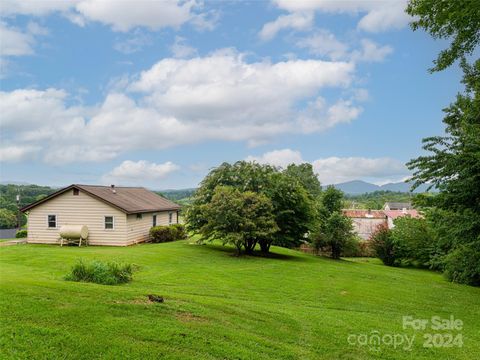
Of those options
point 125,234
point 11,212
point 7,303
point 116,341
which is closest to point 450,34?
point 116,341

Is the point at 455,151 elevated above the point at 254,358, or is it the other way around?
the point at 455,151

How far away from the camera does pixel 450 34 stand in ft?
42.0

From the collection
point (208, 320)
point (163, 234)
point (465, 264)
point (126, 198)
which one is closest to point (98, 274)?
point (208, 320)

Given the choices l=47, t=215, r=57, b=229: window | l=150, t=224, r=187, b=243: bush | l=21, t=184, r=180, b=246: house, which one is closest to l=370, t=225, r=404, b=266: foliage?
l=150, t=224, r=187, b=243: bush

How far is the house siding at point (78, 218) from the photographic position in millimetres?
24172

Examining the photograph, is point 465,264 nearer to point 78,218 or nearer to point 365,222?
point 78,218

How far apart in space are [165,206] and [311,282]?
2016 centimetres

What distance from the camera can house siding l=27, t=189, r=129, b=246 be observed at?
79.3ft

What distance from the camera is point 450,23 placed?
12.2m

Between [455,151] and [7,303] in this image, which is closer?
[7,303]

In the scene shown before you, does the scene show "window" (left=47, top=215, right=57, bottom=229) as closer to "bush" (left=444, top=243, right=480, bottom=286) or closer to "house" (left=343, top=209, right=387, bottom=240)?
"bush" (left=444, top=243, right=480, bottom=286)

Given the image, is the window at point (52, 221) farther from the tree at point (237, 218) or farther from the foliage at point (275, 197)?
the tree at point (237, 218)

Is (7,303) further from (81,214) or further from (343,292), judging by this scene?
(81,214)

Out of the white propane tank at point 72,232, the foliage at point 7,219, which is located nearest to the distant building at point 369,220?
the white propane tank at point 72,232
